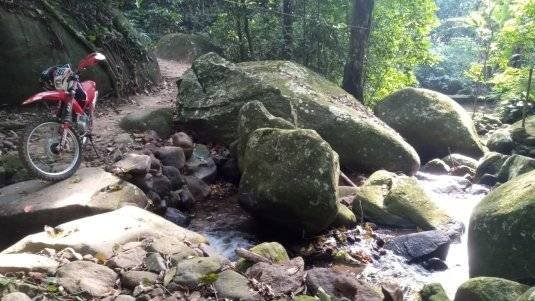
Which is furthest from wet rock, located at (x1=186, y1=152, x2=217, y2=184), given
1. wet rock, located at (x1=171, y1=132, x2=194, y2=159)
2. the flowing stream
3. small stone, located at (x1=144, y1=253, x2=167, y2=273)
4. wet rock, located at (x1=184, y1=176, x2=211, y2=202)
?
small stone, located at (x1=144, y1=253, x2=167, y2=273)

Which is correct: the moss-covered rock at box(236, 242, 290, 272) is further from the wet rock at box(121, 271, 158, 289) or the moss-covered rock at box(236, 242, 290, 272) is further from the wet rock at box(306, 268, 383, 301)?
the wet rock at box(121, 271, 158, 289)

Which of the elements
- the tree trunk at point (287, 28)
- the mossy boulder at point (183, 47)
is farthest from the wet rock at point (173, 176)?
the mossy boulder at point (183, 47)

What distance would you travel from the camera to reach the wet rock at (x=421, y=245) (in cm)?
662

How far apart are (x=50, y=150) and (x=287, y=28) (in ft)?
26.8

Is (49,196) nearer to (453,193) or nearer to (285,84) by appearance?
(285,84)

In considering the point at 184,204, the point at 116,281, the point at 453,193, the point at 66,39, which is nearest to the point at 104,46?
the point at 66,39

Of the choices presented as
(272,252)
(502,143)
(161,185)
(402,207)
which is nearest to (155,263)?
(272,252)

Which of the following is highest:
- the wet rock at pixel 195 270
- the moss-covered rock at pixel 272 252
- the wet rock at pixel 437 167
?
the wet rock at pixel 195 270

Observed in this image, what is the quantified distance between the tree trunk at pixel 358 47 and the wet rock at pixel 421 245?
6.07m

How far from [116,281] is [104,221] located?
3.76 ft

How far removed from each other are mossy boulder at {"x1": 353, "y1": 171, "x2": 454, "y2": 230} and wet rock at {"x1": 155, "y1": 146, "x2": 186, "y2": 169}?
3.09m

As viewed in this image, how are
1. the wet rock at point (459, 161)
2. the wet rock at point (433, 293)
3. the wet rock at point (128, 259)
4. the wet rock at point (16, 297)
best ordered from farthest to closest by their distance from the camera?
1. the wet rock at point (459, 161)
2. the wet rock at point (433, 293)
3. the wet rock at point (128, 259)
4. the wet rock at point (16, 297)

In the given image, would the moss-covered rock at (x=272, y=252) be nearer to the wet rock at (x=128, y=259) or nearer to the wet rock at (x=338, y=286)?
the wet rock at (x=338, y=286)

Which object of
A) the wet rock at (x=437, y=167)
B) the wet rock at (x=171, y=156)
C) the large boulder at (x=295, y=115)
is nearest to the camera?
the wet rock at (x=171, y=156)
